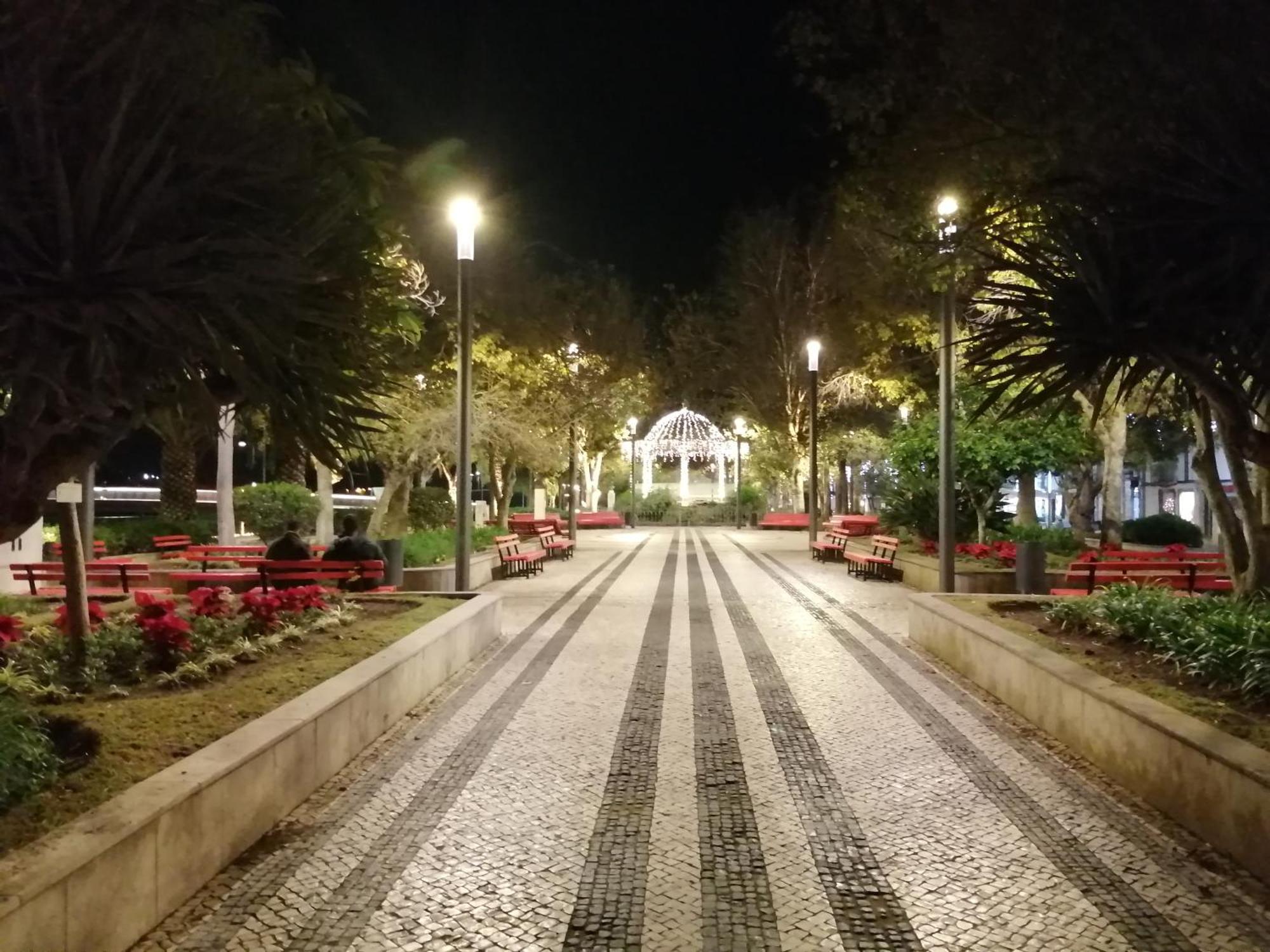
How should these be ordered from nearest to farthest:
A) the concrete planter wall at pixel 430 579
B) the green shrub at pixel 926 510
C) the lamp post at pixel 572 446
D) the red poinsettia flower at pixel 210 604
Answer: the red poinsettia flower at pixel 210 604, the concrete planter wall at pixel 430 579, the green shrub at pixel 926 510, the lamp post at pixel 572 446

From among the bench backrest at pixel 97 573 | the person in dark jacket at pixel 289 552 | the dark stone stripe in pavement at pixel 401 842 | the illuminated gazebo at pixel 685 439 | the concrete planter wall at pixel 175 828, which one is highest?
the illuminated gazebo at pixel 685 439

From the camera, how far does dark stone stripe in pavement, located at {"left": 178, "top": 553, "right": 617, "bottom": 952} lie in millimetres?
4020

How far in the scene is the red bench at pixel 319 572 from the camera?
11781 mm

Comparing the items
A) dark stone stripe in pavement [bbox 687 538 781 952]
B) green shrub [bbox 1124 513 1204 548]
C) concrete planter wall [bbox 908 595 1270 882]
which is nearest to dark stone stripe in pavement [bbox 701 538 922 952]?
dark stone stripe in pavement [bbox 687 538 781 952]

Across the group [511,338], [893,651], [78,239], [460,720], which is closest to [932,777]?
[460,720]

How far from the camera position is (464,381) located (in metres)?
12.3

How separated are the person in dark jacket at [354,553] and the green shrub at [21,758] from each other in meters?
7.27

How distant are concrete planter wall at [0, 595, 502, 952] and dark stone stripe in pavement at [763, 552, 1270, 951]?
4.30 meters

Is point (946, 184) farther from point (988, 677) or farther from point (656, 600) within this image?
point (656, 600)

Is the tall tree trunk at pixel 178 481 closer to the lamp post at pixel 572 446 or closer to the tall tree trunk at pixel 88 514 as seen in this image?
the tall tree trunk at pixel 88 514

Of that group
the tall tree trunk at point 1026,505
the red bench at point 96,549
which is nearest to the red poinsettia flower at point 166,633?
the red bench at point 96,549

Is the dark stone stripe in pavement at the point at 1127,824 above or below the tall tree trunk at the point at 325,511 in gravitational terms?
below

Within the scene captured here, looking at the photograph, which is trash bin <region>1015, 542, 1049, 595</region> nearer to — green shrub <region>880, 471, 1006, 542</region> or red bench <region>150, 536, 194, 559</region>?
green shrub <region>880, 471, 1006, 542</region>

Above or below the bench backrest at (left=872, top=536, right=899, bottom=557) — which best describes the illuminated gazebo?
above
